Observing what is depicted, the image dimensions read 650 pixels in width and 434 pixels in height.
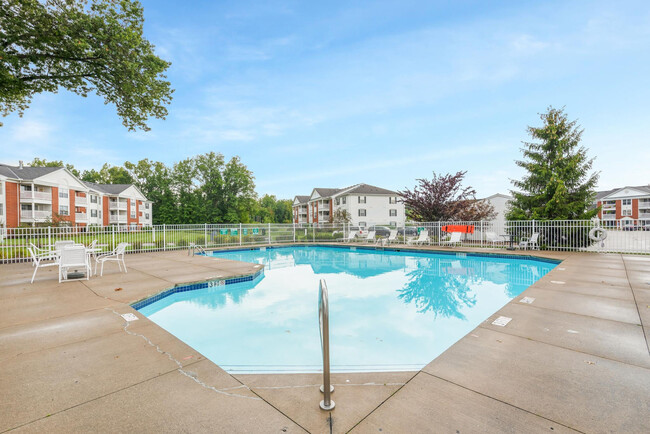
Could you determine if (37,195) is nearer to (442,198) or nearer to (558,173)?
(442,198)

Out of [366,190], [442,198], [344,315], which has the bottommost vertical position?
[344,315]

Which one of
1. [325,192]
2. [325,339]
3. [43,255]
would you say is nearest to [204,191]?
[325,192]

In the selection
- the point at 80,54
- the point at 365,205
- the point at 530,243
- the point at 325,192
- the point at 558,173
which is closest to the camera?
the point at 80,54

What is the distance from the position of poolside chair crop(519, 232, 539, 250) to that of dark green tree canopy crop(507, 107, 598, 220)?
168 cm

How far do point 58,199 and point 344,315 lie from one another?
4732 centimetres

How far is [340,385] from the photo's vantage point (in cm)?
249

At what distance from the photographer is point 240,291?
753 centimetres

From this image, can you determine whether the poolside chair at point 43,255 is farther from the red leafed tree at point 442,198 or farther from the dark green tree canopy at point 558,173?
the dark green tree canopy at point 558,173

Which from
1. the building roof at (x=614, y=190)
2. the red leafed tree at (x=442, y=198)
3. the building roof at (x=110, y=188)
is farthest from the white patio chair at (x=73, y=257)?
the building roof at (x=614, y=190)

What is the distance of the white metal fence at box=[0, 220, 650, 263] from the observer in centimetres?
1170

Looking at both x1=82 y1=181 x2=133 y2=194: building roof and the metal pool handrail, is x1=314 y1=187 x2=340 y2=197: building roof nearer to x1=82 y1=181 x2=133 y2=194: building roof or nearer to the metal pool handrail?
x1=82 y1=181 x2=133 y2=194: building roof

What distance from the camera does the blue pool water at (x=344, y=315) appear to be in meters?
4.13

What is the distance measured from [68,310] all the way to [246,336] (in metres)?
2.86

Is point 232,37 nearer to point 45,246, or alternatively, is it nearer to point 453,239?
point 45,246
